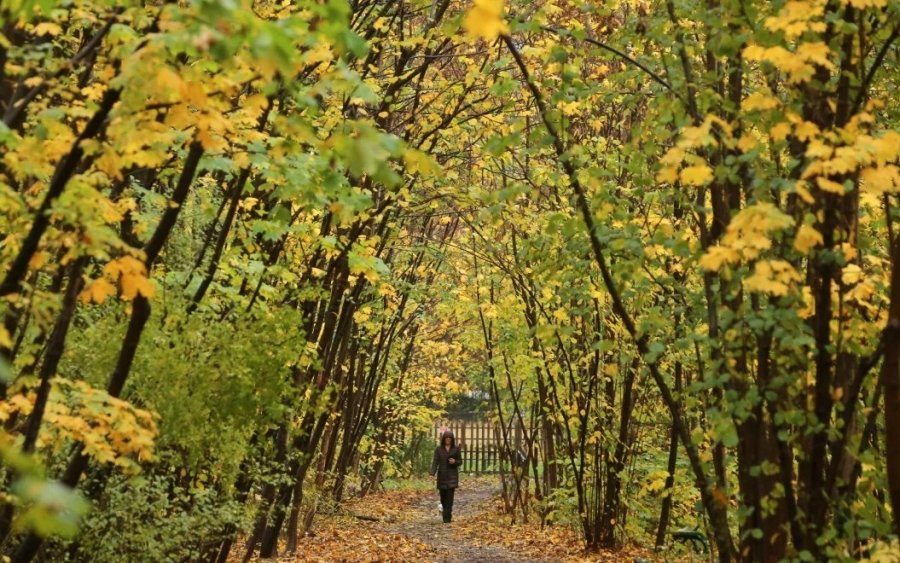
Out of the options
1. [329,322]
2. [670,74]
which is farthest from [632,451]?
[670,74]

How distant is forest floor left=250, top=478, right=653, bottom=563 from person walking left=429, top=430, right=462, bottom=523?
1.16 ft

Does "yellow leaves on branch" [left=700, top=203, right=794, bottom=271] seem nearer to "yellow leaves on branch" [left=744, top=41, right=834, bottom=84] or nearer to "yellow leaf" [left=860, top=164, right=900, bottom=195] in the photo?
"yellow leaf" [left=860, top=164, right=900, bottom=195]

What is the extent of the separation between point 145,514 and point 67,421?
240 cm

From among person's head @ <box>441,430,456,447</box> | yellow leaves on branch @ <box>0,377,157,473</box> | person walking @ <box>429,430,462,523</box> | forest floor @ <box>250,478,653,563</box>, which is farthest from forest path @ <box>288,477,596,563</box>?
yellow leaves on branch @ <box>0,377,157,473</box>

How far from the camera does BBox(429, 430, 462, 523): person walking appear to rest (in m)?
16.9

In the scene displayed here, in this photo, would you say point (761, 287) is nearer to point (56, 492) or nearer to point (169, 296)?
point (56, 492)

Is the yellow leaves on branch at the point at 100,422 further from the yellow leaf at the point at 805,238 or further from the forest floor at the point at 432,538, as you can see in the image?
the forest floor at the point at 432,538

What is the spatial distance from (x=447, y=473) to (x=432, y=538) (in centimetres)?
260

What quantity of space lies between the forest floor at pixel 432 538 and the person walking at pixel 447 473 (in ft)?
1.16

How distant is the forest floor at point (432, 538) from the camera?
1124cm

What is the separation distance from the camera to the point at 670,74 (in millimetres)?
5168

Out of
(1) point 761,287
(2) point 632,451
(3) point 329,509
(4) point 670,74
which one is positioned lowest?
(3) point 329,509

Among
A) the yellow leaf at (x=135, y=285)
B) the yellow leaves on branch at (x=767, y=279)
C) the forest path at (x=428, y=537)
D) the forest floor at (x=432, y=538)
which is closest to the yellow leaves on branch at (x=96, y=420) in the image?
the yellow leaf at (x=135, y=285)

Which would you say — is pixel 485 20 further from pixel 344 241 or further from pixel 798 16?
pixel 344 241
